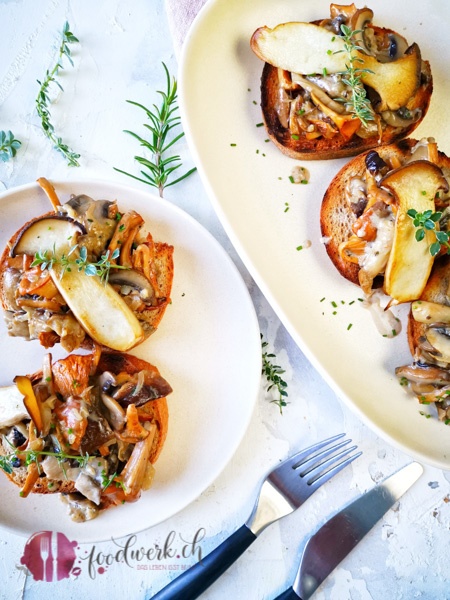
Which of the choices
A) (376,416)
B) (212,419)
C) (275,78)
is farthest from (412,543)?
(275,78)

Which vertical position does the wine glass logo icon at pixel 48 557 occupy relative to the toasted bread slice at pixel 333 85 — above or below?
below

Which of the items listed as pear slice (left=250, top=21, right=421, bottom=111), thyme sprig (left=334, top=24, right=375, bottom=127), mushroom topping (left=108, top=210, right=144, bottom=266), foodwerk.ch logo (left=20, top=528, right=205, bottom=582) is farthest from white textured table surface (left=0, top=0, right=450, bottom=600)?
thyme sprig (left=334, top=24, right=375, bottom=127)

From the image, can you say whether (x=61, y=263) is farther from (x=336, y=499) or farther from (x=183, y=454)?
(x=336, y=499)

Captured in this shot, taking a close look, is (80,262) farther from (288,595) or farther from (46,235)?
(288,595)

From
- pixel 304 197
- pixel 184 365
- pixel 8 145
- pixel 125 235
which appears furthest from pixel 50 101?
pixel 184 365

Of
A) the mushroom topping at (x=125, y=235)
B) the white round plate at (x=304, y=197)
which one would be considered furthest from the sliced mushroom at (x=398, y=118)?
the mushroom topping at (x=125, y=235)

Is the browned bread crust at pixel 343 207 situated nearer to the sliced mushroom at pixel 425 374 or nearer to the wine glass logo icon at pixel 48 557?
the sliced mushroom at pixel 425 374
